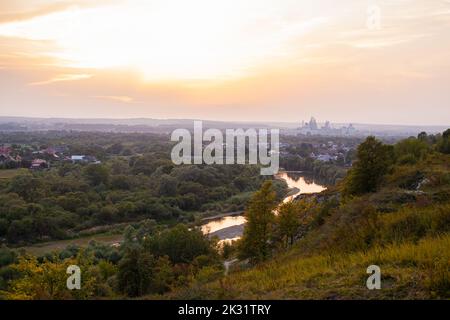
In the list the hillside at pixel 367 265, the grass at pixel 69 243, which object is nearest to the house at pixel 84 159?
the grass at pixel 69 243

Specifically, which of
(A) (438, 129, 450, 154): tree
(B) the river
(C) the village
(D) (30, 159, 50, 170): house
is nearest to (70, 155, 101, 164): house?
(C) the village

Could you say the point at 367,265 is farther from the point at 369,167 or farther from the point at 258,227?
the point at 369,167

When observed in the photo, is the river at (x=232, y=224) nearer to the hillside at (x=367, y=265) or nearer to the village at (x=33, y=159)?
the hillside at (x=367, y=265)

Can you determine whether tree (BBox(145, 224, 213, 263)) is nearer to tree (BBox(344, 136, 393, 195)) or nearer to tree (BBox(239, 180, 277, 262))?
tree (BBox(239, 180, 277, 262))
